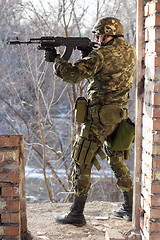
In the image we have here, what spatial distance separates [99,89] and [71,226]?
147cm

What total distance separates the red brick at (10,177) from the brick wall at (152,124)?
1116 millimetres

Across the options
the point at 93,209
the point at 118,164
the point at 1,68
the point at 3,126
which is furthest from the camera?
the point at 3,126

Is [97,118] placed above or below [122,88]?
below

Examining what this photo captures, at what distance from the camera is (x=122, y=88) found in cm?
361

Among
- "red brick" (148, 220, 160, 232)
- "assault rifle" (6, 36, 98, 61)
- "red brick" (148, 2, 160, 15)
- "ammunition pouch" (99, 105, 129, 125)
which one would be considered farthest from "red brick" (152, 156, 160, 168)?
"assault rifle" (6, 36, 98, 61)

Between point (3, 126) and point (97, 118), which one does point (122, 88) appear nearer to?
point (97, 118)

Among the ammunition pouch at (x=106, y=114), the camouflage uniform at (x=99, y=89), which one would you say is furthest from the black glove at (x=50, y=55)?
the ammunition pouch at (x=106, y=114)

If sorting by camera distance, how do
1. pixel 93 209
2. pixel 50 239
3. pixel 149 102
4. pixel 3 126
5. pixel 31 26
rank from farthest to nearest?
1. pixel 3 126
2. pixel 31 26
3. pixel 93 209
4. pixel 50 239
5. pixel 149 102

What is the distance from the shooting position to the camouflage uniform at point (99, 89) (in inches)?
134

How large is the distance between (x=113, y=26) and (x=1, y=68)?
7735 mm

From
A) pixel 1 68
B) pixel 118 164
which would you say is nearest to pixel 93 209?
pixel 118 164

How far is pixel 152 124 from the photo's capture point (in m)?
2.83

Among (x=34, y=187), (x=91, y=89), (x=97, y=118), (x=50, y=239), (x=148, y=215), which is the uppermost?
(x=91, y=89)

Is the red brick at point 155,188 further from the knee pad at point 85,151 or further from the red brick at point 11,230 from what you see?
the red brick at point 11,230
